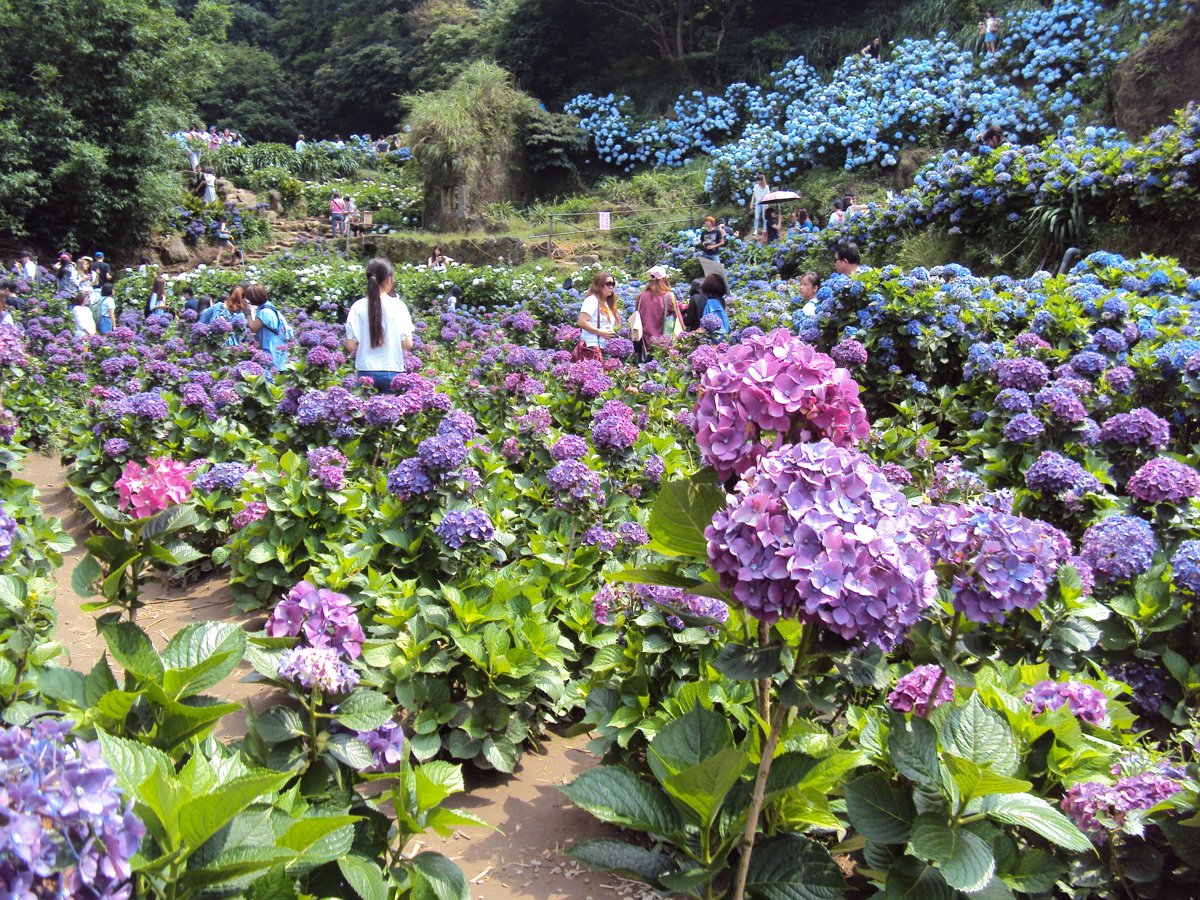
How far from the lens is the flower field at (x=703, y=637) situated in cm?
129

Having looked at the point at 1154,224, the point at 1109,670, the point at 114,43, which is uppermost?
the point at 114,43

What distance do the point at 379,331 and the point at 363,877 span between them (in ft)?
13.4

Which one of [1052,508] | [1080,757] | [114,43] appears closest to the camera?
[1080,757]

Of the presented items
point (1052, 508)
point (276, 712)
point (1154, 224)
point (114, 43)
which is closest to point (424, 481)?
point (276, 712)

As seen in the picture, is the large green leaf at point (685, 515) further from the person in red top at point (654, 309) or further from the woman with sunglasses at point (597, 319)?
the person in red top at point (654, 309)

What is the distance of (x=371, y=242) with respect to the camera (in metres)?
21.6

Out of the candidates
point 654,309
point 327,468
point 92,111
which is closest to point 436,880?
point 327,468

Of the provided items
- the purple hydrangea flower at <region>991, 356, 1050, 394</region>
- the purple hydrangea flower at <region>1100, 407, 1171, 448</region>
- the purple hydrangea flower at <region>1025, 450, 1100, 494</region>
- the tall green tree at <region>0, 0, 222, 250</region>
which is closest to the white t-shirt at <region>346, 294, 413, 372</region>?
the purple hydrangea flower at <region>991, 356, 1050, 394</region>

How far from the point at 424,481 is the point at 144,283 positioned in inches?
589

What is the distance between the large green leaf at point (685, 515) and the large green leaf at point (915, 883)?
2.15 feet

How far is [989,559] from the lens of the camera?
1.58 m

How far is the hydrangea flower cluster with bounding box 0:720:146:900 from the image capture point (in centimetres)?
82

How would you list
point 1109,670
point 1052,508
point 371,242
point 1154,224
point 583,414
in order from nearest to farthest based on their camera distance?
point 1109,670 → point 1052,508 → point 583,414 → point 1154,224 → point 371,242

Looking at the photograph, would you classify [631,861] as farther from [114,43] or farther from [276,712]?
[114,43]
